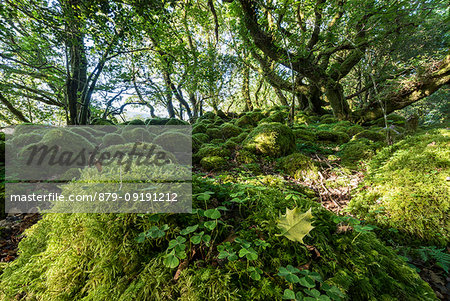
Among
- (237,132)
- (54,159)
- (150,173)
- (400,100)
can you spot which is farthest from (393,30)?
(54,159)

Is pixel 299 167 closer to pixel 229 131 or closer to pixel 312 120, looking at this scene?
pixel 229 131

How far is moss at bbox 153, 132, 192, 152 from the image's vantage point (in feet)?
16.3

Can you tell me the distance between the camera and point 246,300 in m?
0.80

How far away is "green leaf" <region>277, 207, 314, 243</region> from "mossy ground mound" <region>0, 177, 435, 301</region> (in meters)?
0.10

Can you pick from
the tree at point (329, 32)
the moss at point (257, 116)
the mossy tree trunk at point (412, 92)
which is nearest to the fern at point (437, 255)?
the mossy tree trunk at point (412, 92)

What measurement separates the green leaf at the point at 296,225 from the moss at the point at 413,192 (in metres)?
2.08

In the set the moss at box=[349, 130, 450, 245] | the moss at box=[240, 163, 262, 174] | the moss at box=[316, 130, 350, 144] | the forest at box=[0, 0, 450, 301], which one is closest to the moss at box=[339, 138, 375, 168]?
→ the forest at box=[0, 0, 450, 301]

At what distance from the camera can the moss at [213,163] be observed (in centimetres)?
405

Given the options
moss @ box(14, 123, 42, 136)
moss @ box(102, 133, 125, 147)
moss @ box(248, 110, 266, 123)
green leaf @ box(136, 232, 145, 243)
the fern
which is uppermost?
moss @ box(248, 110, 266, 123)

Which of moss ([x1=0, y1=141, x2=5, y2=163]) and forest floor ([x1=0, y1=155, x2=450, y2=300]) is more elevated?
moss ([x1=0, y1=141, x2=5, y2=163])

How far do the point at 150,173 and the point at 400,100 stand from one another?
1098 cm

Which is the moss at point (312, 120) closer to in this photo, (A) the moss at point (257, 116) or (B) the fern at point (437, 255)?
(A) the moss at point (257, 116)

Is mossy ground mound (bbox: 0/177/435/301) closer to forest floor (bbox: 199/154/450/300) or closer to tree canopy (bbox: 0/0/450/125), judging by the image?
forest floor (bbox: 199/154/450/300)

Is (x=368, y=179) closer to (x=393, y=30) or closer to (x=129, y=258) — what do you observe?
(x=129, y=258)
